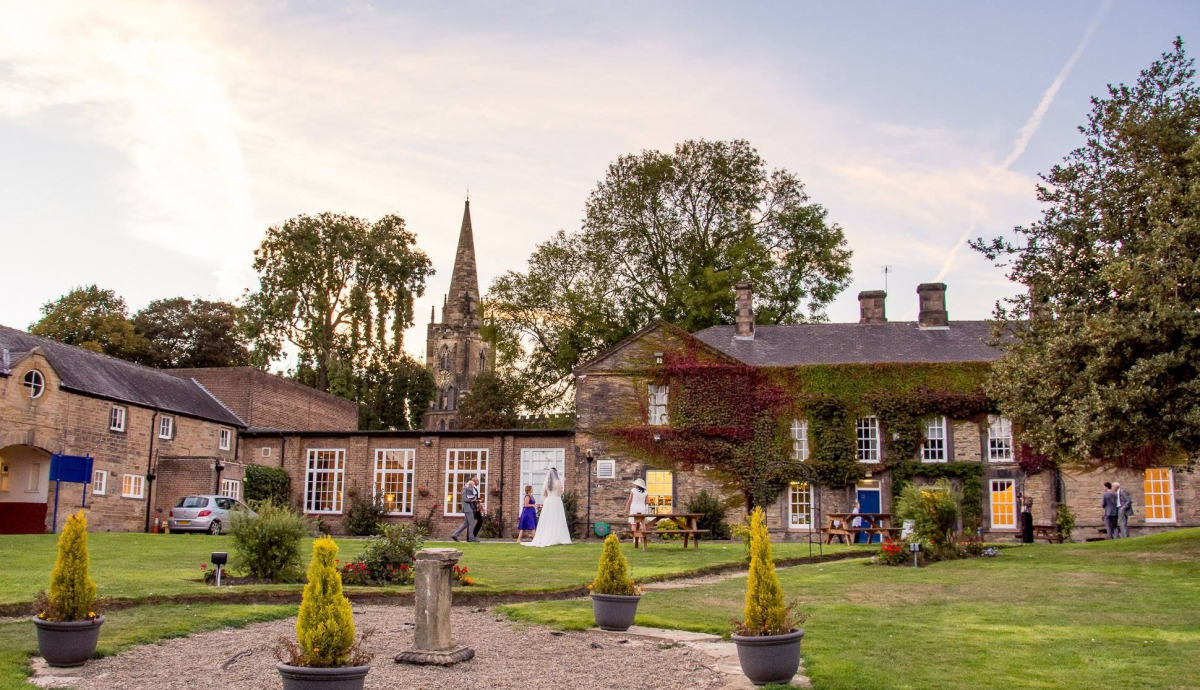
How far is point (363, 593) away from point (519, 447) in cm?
2148

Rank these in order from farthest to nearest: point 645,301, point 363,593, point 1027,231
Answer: point 645,301 < point 1027,231 < point 363,593

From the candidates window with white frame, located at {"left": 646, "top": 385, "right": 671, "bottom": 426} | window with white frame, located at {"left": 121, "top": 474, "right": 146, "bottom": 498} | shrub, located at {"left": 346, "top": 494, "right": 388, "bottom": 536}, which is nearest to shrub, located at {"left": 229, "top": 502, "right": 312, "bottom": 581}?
window with white frame, located at {"left": 121, "top": 474, "right": 146, "bottom": 498}

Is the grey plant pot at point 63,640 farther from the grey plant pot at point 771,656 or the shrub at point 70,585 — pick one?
the grey plant pot at point 771,656

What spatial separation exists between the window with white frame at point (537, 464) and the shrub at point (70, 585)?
26605 mm

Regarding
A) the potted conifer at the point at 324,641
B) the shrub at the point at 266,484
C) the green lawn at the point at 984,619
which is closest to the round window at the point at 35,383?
the shrub at the point at 266,484

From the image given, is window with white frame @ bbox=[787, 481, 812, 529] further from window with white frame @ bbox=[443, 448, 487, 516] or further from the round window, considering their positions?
the round window

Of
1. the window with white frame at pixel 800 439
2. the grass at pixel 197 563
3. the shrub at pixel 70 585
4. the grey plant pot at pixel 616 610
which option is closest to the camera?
the shrub at pixel 70 585

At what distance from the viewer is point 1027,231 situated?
22.4 m

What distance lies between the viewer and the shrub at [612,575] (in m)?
12.0

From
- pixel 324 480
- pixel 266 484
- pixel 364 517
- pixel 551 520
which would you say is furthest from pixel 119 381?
pixel 551 520

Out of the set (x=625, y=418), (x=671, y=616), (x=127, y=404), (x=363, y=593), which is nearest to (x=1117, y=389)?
(x=671, y=616)

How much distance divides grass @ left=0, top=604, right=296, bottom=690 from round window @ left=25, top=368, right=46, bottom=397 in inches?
746

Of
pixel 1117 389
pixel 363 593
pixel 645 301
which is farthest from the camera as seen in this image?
pixel 645 301

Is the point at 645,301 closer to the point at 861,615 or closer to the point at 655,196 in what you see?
the point at 655,196
